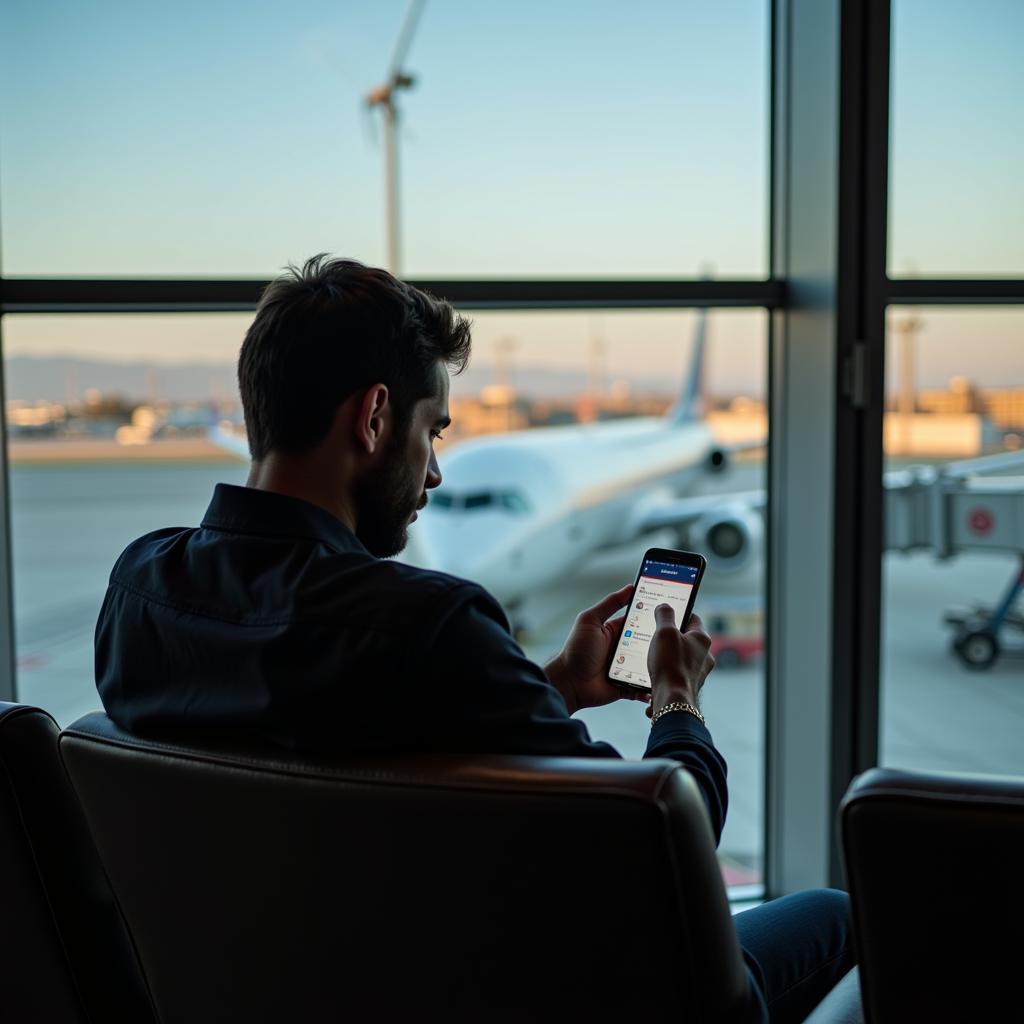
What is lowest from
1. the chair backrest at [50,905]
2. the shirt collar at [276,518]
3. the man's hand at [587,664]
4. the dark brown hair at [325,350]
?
the chair backrest at [50,905]

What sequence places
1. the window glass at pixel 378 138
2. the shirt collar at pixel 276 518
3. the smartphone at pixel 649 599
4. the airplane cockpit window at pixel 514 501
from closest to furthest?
the shirt collar at pixel 276 518, the smartphone at pixel 649 599, the window glass at pixel 378 138, the airplane cockpit window at pixel 514 501

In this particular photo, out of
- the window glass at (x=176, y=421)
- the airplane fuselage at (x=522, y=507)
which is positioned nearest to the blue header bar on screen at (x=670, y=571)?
the window glass at (x=176, y=421)

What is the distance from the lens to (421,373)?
3.70 feet

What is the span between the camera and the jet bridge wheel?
131 inches

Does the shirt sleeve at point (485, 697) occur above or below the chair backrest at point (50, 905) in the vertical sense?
above

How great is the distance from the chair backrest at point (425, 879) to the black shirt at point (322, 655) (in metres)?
0.04

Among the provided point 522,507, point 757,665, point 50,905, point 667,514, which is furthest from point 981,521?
point 667,514

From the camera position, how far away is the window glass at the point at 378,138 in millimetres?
2260

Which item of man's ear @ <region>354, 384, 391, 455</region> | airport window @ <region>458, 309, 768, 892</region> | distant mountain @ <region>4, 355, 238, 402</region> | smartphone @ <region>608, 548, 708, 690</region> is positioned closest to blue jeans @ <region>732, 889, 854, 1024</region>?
smartphone @ <region>608, 548, 708, 690</region>

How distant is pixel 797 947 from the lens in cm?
129

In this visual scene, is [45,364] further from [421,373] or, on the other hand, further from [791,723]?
[791,723]

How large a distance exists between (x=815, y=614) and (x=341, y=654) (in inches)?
68.3

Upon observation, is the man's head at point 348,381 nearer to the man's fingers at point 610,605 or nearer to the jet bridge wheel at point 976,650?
the man's fingers at point 610,605

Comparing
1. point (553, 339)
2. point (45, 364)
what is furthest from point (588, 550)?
point (45, 364)
